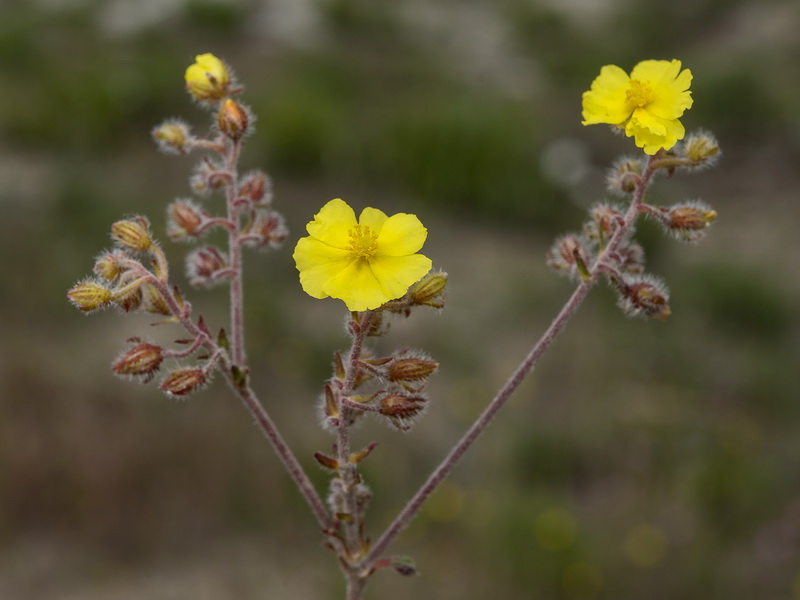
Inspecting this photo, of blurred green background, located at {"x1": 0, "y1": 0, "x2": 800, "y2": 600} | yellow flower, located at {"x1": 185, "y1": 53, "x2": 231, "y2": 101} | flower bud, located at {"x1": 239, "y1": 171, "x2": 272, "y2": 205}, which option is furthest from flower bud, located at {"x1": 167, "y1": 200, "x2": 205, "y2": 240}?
blurred green background, located at {"x1": 0, "y1": 0, "x2": 800, "y2": 600}

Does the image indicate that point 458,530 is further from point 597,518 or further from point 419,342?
point 419,342

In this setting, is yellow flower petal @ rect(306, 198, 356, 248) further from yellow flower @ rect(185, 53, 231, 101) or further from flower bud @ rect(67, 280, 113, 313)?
yellow flower @ rect(185, 53, 231, 101)

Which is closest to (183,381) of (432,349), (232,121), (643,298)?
(232,121)

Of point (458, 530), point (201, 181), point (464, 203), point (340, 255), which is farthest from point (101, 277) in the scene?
point (464, 203)

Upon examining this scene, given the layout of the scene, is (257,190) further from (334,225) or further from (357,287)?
(357,287)

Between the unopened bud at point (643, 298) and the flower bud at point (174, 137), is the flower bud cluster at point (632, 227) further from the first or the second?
the flower bud at point (174, 137)

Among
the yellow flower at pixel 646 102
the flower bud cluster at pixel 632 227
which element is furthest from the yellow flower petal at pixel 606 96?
the flower bud cluster at pixel 632 227
